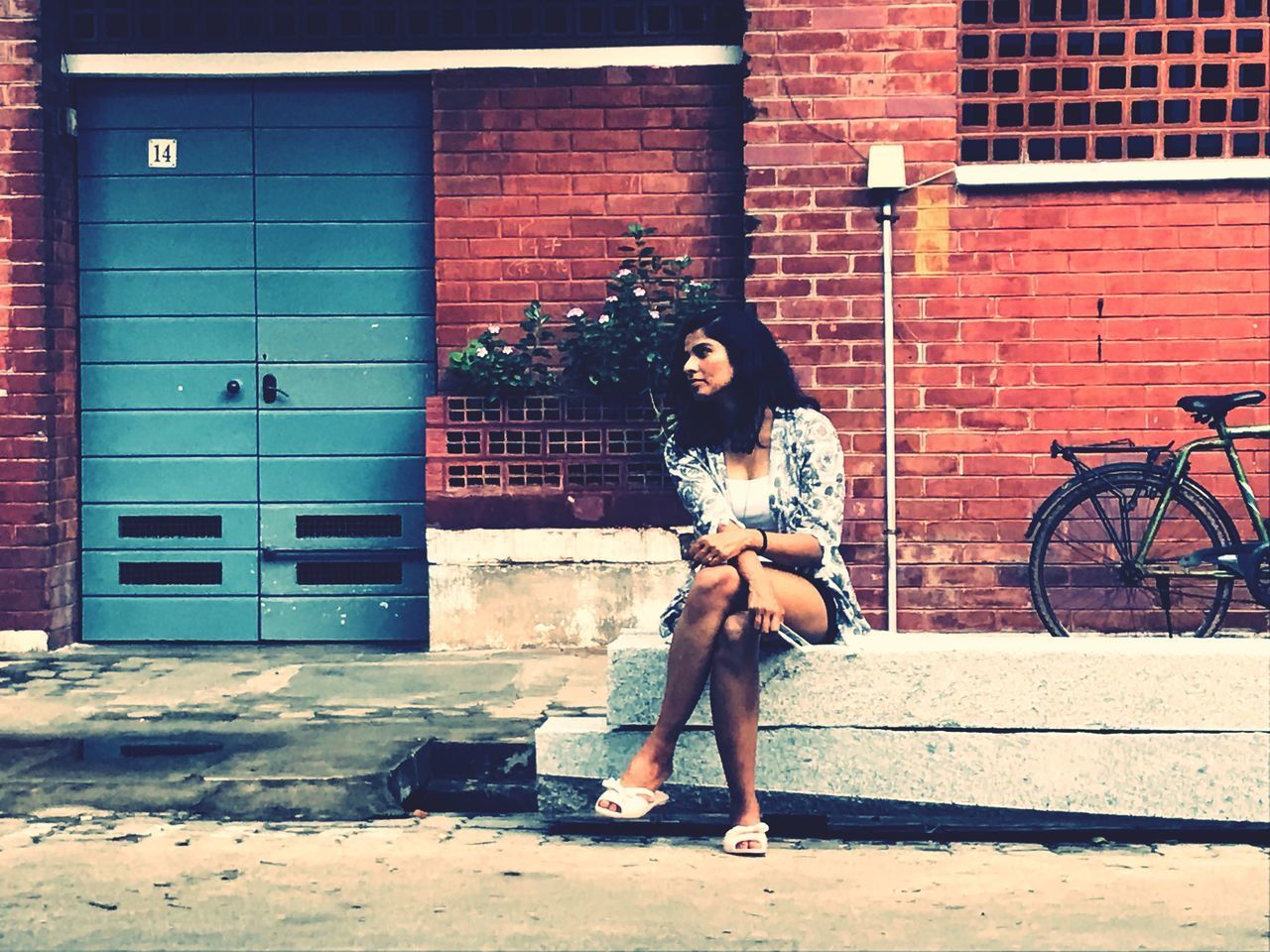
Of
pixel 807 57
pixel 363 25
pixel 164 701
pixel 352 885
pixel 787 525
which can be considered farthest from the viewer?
pixel 363 25

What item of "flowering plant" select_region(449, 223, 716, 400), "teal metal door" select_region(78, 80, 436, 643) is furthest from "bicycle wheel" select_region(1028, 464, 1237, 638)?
"teal metal door" select_region(78, 80, 436, 643)

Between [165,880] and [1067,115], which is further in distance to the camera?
[1067,115]

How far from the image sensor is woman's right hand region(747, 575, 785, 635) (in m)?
4.73

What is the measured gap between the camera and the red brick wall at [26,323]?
8.17 m

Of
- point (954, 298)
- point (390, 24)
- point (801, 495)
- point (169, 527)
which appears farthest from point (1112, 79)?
point (169, 527)

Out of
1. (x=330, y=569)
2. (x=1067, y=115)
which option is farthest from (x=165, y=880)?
(x=1067, y=115)

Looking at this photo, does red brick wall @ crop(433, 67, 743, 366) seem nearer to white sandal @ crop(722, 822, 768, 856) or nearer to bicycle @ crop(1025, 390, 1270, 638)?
bicycle @ crop(1025, 390, 1270, 638)

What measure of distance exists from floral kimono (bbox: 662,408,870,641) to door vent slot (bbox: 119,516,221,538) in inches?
158

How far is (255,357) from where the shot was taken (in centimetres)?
855

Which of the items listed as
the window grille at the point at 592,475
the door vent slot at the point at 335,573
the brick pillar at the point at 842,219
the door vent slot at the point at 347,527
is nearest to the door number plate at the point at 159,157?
the door vent slot at the point at 347,527

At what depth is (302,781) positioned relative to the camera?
5426mm

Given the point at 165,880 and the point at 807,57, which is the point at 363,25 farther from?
the point at 165,880

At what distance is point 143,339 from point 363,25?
1863 millimetres

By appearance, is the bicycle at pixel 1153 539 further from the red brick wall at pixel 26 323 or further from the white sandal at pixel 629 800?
the red brick wall at pixel 26 323
